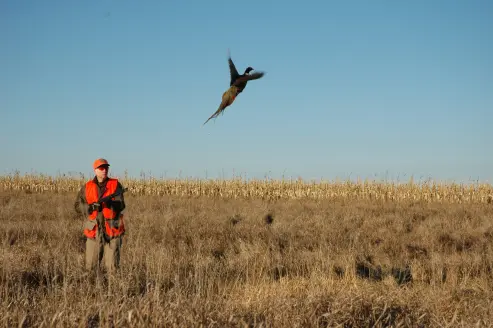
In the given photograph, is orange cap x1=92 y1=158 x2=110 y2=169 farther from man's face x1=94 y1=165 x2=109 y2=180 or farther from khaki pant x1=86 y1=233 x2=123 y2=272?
khaki pant x1=86 y1=233 x2=123 y2=272

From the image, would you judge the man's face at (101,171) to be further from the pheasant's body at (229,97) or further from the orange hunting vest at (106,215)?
the pheasant's body at (229,97)

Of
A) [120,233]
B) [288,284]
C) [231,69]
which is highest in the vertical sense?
[231,69]

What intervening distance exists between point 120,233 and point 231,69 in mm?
3526

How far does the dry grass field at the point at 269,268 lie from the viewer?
4.68m

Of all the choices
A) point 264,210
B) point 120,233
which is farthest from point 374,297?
point 264,210

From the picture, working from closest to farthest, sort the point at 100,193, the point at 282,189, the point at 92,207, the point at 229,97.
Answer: the point at 229,97, the point at 92,207, the point at 100,193, the point at 282,189

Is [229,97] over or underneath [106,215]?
over

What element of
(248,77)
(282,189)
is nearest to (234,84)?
(248,77)

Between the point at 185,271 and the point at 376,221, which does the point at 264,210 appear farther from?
the point at 185,271

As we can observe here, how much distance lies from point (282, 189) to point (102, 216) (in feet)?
68.1

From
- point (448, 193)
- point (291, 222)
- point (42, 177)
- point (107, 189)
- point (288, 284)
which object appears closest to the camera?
point (288, 284)

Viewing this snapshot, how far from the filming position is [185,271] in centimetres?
789

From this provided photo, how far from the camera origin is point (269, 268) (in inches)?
325

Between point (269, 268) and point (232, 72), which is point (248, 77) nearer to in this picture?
point (232, 72)
